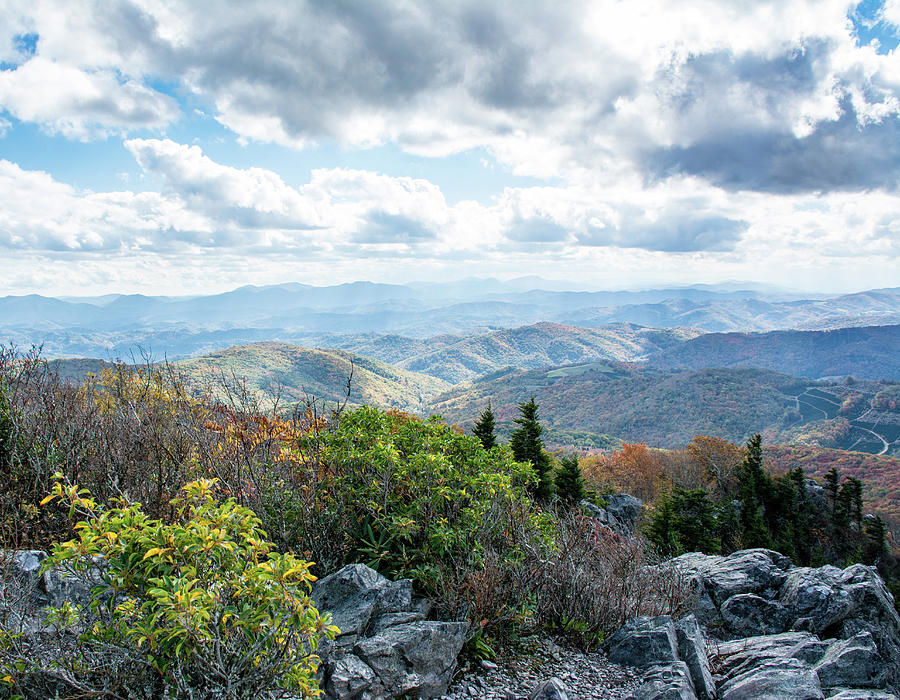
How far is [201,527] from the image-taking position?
3.72 meters

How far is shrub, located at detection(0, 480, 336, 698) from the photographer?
3.65m

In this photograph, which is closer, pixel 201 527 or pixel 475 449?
pixel 201 527

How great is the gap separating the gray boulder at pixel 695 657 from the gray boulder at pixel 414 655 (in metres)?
4.21

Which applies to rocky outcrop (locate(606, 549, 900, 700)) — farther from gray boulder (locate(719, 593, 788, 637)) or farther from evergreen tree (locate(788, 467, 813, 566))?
evergreen tree (locate(788, 467, 813, 566))

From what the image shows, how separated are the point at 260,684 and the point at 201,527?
173cm

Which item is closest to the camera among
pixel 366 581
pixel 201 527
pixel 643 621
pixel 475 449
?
pixel 201 527

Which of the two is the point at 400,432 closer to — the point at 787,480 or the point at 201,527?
the point at 201,527

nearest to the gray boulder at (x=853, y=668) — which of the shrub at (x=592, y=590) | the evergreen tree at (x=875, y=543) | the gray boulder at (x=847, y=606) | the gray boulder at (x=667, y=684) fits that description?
the gray boulder at (x=847, y=606)

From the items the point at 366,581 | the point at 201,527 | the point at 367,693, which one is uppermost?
the point at 201,527

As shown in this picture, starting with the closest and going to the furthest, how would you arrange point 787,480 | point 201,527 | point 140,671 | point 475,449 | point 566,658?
1. point 201,527
2. point 140,671
3. point 566,658
4. point 475,449
5. point 787,480

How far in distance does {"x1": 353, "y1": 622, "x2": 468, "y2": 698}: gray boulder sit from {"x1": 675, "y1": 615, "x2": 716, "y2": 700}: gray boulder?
13.8 feet

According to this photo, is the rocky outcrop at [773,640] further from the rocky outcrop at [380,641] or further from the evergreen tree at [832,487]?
the evergreen tree at [832,487]

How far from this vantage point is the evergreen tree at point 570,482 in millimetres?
30812

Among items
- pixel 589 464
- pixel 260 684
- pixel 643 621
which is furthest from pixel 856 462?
pixel 260 684
